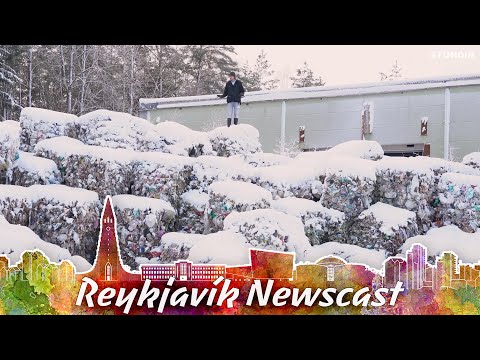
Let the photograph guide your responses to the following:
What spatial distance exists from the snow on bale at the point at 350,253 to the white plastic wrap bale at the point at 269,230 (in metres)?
0.15

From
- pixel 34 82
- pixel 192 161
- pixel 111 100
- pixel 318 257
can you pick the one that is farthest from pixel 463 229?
pixel 34 82

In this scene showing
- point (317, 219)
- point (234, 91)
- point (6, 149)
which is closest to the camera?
point (317, 219)

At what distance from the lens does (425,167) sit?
10617mm

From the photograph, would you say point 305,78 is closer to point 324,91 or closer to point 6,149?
point 324,91

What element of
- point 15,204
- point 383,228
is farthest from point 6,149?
point 383,228

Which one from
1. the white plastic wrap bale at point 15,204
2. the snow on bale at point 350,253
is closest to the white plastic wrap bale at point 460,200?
the snow on bale at point 350,253

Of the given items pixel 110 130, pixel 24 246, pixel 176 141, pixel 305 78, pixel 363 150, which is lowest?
pixel 24 246

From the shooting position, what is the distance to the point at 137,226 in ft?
33.4

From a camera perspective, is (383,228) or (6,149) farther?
(6,149)

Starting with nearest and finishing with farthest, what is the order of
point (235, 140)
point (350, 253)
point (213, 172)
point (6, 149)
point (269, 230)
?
point (269, 230)
point (350, 253)
point (6, 149)
point (213, 172)
point (235, 140)

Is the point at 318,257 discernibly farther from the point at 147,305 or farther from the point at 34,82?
the point at 34,82

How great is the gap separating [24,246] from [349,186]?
4.57m

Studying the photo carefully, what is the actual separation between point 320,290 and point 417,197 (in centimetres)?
225

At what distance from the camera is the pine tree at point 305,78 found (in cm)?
1081
